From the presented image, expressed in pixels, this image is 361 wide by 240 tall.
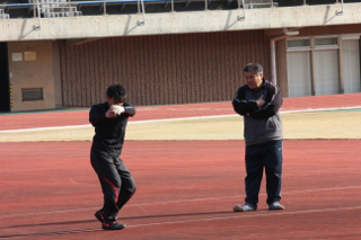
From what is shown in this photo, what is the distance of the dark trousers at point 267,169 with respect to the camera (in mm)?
9992

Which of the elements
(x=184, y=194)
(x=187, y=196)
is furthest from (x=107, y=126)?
(x=184, y=194)

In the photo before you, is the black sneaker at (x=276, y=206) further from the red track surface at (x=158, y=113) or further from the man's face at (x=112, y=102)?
the red track surface at (x=158, y=113)

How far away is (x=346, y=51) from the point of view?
159ft

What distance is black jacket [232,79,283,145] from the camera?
9.88 metres

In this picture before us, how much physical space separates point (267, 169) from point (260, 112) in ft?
2.55

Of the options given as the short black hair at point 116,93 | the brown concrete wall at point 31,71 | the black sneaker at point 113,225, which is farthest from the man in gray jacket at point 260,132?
the brown concrete wall at point 31,71

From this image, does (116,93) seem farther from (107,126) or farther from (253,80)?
(253,80)

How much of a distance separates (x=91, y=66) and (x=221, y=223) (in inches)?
1417

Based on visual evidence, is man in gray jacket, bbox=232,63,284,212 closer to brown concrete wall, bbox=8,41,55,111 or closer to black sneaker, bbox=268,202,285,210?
black sneaker, bbox=268,202,285,210

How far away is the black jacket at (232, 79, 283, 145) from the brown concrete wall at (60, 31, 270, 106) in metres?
34.6

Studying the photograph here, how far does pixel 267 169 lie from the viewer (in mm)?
10070

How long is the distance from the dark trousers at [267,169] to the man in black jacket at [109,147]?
1.90 meters

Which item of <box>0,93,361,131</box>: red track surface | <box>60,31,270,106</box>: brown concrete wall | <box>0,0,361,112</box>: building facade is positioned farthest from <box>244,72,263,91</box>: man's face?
<box>60,31,270,106</box>: brown concrete wall

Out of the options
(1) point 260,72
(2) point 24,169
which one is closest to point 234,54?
(2) point 24,169
